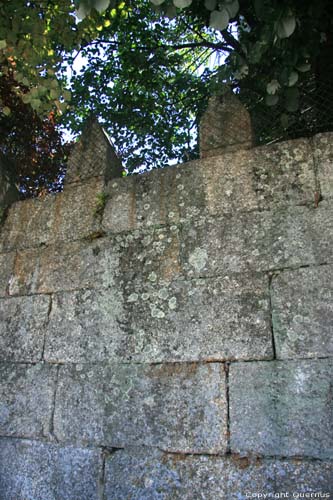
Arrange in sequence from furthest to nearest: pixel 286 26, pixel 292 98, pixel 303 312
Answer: pixel 292 98 → pixel 303 312 → pixel 286 26

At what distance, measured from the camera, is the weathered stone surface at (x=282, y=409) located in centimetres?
242

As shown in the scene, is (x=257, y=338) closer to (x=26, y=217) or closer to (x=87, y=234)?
(x=87, y=234)

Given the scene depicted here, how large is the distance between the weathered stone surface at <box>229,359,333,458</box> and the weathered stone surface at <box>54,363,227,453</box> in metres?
0.11

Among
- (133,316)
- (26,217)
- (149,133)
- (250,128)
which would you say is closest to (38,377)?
(133,316)

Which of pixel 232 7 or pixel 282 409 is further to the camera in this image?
pixel 282 409

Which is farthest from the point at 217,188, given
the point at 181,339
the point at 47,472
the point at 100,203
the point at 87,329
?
the point at 47,472

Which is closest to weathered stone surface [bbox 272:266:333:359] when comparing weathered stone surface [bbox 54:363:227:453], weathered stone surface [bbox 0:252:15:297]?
weathered stone surface [bbox 54:363:227:453]

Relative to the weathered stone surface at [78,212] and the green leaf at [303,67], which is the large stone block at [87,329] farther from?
the green leaf at [303,67]

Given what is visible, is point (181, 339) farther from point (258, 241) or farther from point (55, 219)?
point (55, 219)

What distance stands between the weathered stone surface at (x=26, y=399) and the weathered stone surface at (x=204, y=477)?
623 millimetres

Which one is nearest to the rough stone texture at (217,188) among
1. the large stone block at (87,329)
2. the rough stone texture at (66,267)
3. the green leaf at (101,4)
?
the rough stone texture at (66,267)

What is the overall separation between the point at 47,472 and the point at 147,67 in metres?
5.01

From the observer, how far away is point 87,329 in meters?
3.22

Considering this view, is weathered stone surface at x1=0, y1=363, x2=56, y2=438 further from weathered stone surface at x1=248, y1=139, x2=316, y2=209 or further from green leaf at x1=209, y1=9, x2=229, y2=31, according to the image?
green leaf at x1=209, y1=9, x2=229, y2=31
